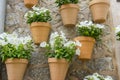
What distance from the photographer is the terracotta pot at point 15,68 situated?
2308mm

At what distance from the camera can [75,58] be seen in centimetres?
256

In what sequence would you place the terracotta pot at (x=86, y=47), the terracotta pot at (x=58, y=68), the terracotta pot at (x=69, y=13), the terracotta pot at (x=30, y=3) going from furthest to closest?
the terracotta pot at (x=30, y=3)
the terracotta pot at (x=69, y=13)
the terracotta pot at (x=86, y=47)
the terracotta pot at (x=58, y=68)

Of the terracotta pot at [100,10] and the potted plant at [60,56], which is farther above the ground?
the terracotta pot at [100,10]

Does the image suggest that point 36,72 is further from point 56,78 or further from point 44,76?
point 56,78

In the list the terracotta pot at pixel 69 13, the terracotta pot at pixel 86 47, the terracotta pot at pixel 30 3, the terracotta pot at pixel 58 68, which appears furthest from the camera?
the terracotta pot at pixel 30 3

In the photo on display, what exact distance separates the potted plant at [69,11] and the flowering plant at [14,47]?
19.0 inches

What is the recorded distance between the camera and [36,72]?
2504 mm

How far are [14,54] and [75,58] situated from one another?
64cm

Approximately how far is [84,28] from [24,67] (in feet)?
2.33

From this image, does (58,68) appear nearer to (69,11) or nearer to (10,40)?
(10,40)

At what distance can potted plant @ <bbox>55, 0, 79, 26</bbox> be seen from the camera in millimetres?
2586

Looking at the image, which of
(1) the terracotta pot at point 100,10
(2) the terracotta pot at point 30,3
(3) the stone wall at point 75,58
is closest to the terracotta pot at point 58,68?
(3) the stone wall at point 75,58

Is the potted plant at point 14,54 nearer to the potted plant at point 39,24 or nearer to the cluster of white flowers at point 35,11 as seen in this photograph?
the potted plant at point 39,24

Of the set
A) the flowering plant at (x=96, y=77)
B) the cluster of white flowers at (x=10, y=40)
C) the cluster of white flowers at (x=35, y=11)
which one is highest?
the cluster of white flowers at (x=35, y=11)
